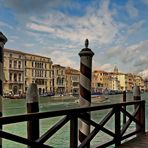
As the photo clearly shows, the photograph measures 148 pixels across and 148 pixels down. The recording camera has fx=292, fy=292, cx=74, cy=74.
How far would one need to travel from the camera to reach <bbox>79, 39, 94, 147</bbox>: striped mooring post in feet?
13.2

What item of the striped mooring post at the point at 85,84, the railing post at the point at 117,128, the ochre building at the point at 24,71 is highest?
the ochre building at the point at 24,71

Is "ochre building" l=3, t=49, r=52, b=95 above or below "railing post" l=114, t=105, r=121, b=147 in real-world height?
above

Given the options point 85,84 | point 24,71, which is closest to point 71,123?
point 85,84

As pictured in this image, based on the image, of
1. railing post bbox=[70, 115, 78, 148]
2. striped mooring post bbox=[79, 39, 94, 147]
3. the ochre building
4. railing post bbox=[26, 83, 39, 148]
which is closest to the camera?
railing post bbox=[26, 83, 39, 148]

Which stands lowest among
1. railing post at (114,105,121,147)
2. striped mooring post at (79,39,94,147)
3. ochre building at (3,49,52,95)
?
railing post at (114,105,121,147)

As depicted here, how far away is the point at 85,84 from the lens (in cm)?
409

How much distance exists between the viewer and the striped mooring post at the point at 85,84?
403 centimetres

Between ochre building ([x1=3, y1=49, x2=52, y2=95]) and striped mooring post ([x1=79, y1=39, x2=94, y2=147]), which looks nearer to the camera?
striped mooring post ([x1=79, y1=39, x2=94, y2=147])

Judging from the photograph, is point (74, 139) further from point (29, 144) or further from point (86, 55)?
point (86, 55)

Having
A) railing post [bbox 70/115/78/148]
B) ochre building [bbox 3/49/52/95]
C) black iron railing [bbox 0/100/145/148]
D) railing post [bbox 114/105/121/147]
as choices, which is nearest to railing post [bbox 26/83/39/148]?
black iron railing [bbox 0/100/145/148]

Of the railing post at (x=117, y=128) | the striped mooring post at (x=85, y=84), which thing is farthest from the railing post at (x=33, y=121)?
the railing post at (x=117, y=128)

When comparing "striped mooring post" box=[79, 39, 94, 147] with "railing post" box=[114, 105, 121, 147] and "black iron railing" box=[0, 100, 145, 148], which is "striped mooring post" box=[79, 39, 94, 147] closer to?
"black iron railing" box=[0, 100, 145, 148]

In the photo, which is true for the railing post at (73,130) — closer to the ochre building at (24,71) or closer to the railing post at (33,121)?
the railing post at (33,121)

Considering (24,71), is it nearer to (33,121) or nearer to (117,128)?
(117,128)
